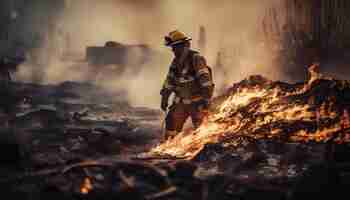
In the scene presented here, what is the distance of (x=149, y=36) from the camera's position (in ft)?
97.1

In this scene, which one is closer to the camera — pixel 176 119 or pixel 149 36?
pixel 176 119

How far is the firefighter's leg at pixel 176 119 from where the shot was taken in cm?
796

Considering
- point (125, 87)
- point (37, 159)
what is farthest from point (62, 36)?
point (37, 159)

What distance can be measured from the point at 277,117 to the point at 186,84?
5.18 ft

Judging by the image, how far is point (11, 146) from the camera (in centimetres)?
594

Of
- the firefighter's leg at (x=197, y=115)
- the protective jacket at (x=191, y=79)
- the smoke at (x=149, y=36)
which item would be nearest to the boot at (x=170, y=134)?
the firefighter's leg at (x=197, y=115)

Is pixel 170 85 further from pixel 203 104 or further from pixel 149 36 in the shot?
pixel 149 36

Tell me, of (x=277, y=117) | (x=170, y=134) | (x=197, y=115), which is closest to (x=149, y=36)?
(x=170, y=134)

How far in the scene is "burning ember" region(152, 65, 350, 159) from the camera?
6781mm

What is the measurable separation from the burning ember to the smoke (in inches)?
184

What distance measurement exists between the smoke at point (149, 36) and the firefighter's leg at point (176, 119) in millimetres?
5312

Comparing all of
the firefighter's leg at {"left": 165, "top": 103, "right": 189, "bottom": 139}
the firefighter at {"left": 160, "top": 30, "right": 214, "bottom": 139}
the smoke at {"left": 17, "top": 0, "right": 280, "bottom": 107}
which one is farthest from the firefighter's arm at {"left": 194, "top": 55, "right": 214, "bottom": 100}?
the smoke at {"left": 17, "top": 0, "right": 280, "bottom": 107}

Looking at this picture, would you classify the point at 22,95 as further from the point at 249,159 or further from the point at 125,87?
the point at 249,159

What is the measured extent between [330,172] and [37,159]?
11.9ft
